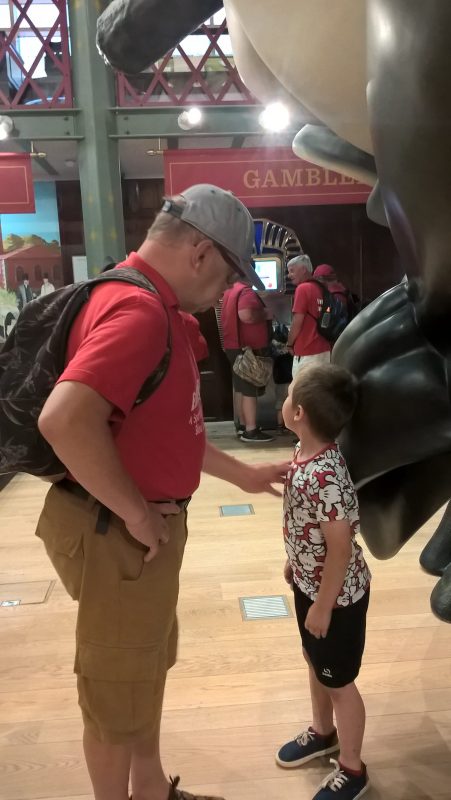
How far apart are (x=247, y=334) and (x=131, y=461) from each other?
4.01 m

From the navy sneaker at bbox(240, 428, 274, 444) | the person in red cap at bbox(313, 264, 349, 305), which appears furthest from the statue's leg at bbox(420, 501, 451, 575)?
the navy sneaker at bbox(240, 428, 274, 444)

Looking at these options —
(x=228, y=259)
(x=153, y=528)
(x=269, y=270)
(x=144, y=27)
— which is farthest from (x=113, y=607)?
(x=269, y=270)

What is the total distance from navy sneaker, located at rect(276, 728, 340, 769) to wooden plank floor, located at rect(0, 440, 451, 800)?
0.8 inches

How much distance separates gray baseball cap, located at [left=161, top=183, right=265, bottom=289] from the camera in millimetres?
1009

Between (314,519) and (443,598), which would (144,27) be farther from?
(314,519)

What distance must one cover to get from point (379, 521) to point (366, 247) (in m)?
5.93

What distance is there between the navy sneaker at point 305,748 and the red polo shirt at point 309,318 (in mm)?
2987

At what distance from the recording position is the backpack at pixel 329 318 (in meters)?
4.34

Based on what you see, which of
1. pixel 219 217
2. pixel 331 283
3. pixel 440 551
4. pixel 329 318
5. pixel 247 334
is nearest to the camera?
pixel 440 551

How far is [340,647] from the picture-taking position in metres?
1.36

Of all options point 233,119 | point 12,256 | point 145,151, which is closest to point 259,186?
point 233,119

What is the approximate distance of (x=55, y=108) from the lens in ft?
13.3

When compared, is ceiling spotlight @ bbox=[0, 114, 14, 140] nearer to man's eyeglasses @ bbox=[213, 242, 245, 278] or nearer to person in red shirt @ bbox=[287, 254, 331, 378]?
person in red shirt @ bbox=[287, 254, 331, 378]

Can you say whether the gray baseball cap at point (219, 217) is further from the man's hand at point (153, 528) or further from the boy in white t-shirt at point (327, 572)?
the man's hand at point (153, 528)
